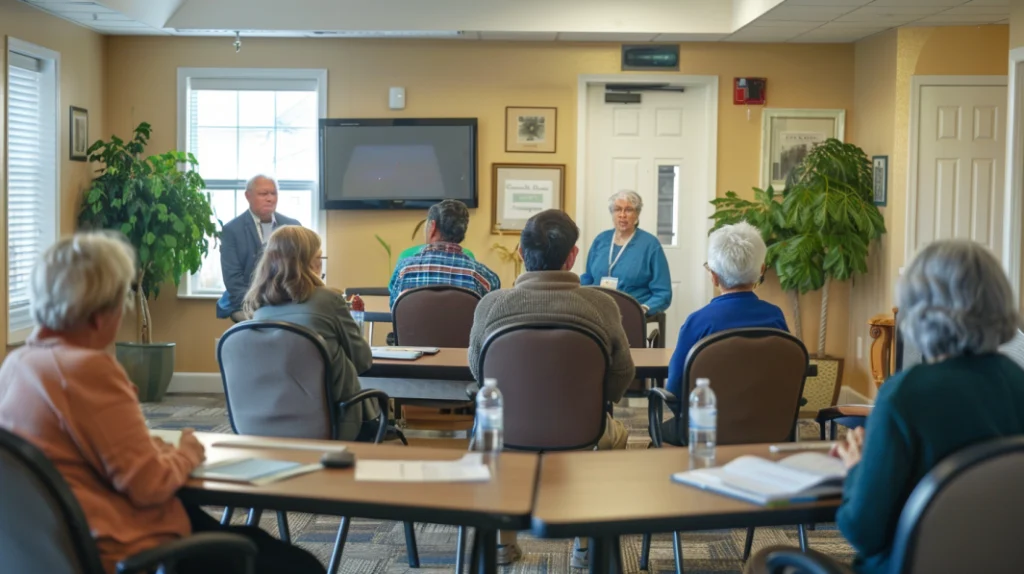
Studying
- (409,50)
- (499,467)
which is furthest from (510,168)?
(499,467)

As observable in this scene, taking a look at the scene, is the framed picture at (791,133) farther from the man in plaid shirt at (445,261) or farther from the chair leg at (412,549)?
the chair leg at (412,549)

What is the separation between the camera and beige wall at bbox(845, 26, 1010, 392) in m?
6.76

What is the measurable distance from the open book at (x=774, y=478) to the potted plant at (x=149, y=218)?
527 cm

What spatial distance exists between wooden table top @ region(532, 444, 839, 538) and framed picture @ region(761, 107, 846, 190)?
549cm

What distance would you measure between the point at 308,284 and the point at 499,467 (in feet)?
4.67

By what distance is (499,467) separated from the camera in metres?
2.40

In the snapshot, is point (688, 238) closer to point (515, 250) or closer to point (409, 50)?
point (515, 250)

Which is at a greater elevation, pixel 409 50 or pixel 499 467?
pixel 409 50

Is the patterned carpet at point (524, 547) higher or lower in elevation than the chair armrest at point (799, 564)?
lower

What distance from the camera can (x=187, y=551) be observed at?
1989 mm

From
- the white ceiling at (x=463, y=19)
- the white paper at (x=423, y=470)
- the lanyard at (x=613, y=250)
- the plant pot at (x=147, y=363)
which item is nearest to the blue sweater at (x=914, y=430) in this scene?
the white paper at (x=423, y=470)

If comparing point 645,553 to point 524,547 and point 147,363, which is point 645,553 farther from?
point 147,363

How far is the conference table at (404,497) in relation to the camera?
80.7 inches

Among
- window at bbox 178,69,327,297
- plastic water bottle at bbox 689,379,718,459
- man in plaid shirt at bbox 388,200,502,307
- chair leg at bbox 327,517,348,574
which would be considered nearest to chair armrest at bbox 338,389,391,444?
chair leg at bbox 327,517,348,574
